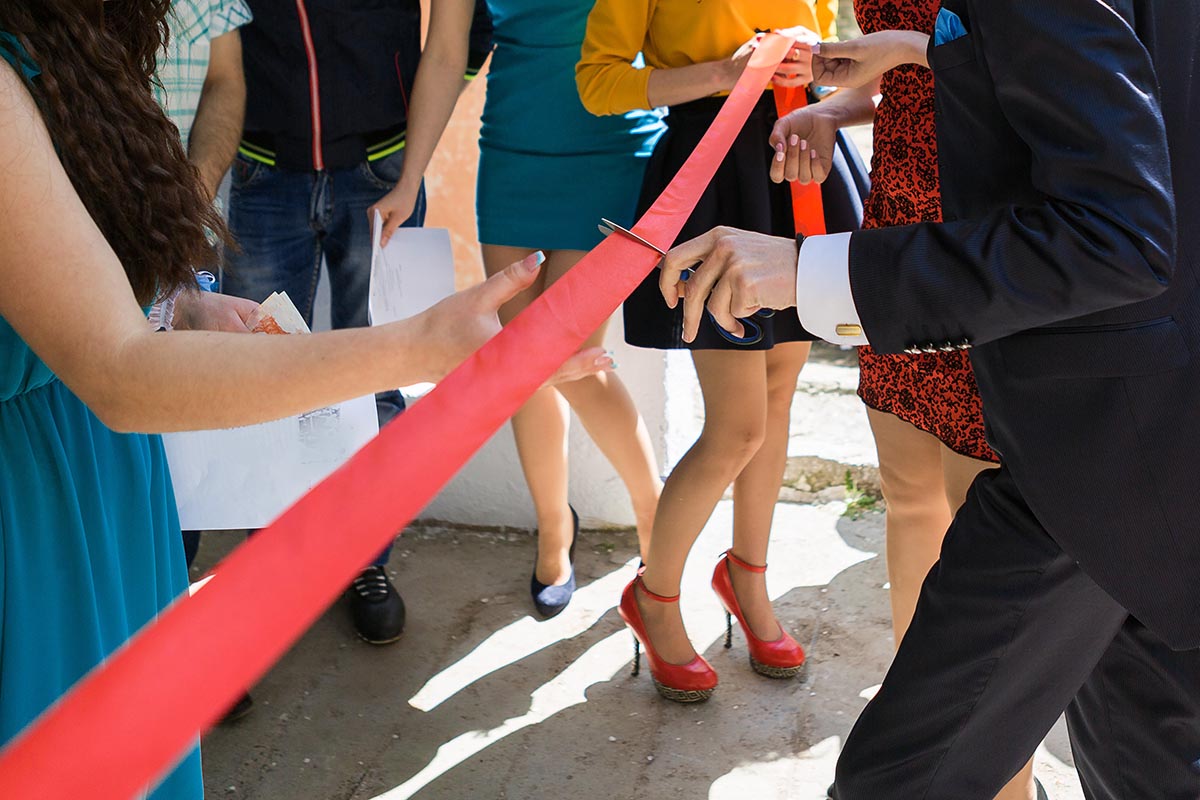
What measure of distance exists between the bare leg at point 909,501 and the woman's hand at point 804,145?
19.4 inches

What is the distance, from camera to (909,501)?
2365 millimetres

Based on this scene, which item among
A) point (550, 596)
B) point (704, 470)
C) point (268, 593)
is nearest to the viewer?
point (268, 593)

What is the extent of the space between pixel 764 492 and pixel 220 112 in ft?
5.44

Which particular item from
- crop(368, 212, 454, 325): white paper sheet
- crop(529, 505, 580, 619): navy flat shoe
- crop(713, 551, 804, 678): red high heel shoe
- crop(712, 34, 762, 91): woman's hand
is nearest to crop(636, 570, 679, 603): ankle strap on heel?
crop(713, 551, 804, 678): red high heel shoe

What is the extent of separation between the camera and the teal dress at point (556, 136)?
9.85ft

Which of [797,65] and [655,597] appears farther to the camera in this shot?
[655,597]

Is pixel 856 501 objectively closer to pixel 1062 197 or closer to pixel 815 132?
pixel 815 132

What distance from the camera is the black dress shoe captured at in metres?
2.89

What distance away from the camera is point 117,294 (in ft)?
4.09

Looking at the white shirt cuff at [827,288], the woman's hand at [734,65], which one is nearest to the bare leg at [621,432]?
the woman's hand at [734,65]

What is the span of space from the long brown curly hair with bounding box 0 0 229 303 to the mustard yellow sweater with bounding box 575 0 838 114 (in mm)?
1216

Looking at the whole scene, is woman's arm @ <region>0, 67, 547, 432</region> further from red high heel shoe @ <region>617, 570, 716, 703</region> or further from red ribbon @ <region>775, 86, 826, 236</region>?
red high heel shoe @ <region>617, 570, 716, 703</region>

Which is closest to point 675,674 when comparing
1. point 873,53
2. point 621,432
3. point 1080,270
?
point 621,432

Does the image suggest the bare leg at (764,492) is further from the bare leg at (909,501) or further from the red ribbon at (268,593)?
the red ribbon at (268,593)
